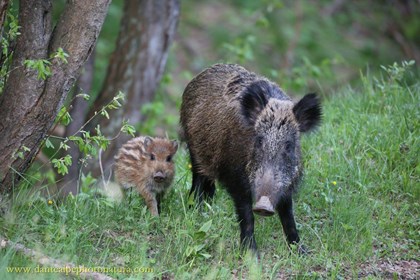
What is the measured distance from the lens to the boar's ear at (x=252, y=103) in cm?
616

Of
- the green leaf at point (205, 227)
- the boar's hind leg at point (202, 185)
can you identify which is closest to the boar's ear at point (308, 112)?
the green leaf at point (205, 227)

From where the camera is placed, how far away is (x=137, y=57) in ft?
33.3

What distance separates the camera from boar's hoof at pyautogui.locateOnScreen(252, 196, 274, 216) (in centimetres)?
548

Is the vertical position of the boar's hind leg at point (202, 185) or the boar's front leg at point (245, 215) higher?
the boar's front leg at point (245, 215)

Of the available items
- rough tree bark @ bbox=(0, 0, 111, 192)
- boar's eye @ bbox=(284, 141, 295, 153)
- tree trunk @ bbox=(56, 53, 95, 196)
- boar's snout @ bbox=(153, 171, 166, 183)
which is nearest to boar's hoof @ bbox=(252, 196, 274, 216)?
boar's eye @ bbox=(284, 141, 295, 153)

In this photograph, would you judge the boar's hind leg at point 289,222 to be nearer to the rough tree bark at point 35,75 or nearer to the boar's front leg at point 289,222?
the boar's front leg at point 289,222

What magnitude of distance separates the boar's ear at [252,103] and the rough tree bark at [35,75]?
4.26 feet

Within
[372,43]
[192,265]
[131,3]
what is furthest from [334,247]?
[372,43]

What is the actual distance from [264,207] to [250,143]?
79 cm

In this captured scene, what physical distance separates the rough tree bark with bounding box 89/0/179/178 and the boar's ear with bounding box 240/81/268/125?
13.5 feet

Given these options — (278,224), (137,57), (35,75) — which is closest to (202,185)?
(278,224)

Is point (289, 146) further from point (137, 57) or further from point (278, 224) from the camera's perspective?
point (137, 57)

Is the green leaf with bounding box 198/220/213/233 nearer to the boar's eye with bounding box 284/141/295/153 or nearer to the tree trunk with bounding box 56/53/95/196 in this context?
the boar's eye with bounding box 284/141/295/153

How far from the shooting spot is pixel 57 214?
19.9 feet
